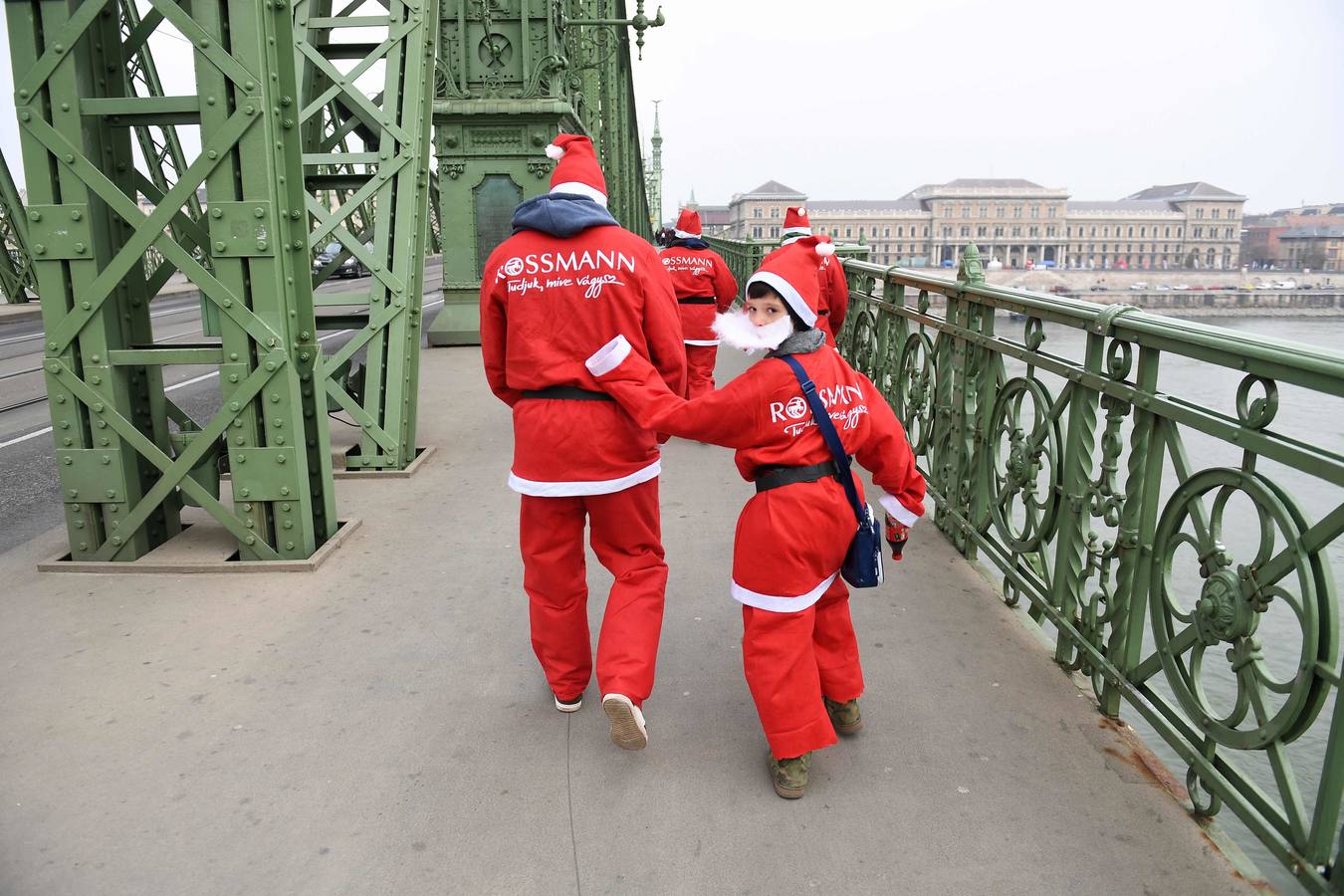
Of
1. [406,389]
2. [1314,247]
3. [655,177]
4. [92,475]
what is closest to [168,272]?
[92,475]

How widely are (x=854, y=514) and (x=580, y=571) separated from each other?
3.25 feet

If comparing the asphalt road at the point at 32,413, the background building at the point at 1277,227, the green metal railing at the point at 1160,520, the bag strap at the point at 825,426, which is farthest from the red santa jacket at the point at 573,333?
the background building at the point at 1277,227

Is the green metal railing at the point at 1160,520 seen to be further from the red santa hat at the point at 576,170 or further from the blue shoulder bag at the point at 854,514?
the red santa hat at the point at 576,170

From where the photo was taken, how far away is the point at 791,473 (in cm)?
286

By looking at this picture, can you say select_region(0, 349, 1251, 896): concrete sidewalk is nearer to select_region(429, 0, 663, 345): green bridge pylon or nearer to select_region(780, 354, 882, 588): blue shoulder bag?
Result: select_region(780, 354, 882, 588): blue shoulder bag

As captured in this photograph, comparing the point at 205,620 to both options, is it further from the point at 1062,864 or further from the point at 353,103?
the point at 353,103

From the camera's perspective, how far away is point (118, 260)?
4352 millimetres

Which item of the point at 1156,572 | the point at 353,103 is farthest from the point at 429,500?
the point at 1156,572

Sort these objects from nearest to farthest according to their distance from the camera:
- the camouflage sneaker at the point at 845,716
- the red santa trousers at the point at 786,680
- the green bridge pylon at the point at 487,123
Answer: the red santa trousers at the point at 786,680
the camouflage sneaker at the point at 845,716
the green bridge pylon at the point at 487,123

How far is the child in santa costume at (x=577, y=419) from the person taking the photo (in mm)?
3119

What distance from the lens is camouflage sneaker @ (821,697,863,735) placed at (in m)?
3.16

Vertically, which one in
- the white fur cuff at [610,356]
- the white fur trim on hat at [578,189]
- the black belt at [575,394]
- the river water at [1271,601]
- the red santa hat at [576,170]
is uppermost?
the red santa hat at [576,170]

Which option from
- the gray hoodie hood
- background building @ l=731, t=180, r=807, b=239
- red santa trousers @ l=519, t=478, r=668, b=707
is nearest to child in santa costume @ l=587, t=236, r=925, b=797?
red santa trousers @ l=519, t=478, r=668, b=707

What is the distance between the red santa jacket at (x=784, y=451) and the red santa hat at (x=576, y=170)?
87 cm
